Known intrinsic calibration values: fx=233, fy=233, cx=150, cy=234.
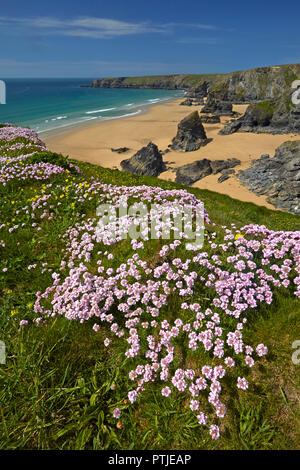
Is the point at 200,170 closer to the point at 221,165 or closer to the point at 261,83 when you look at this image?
the point at 221,165

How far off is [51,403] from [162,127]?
74027mm

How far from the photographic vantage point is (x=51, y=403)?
120 inches

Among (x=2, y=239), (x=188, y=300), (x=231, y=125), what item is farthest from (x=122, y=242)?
(x=231, y=125)

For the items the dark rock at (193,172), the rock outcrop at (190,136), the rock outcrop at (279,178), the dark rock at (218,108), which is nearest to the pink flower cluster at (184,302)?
the rock outcrop at (279,178)

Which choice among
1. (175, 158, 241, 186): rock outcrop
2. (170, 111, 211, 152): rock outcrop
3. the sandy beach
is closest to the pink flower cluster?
the sandy beach

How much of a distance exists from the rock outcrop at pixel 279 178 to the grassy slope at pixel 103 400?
22.8m

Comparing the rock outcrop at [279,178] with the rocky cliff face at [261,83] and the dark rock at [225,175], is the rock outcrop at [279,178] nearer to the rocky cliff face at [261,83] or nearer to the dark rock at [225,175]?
the dark rock at [225,175]

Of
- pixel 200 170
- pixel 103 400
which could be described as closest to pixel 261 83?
pixel 200 170

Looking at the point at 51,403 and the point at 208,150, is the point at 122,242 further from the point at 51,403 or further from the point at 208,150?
the point at 208,150

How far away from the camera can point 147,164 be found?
116ft

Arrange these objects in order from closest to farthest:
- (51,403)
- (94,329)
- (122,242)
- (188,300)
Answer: (51,403) → (94,329) → (188,300) → (122,242)

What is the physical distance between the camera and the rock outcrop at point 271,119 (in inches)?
2238

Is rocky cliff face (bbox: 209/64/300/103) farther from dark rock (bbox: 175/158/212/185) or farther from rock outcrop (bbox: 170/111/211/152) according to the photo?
dark rock (bbox: 175/158/212/185)
